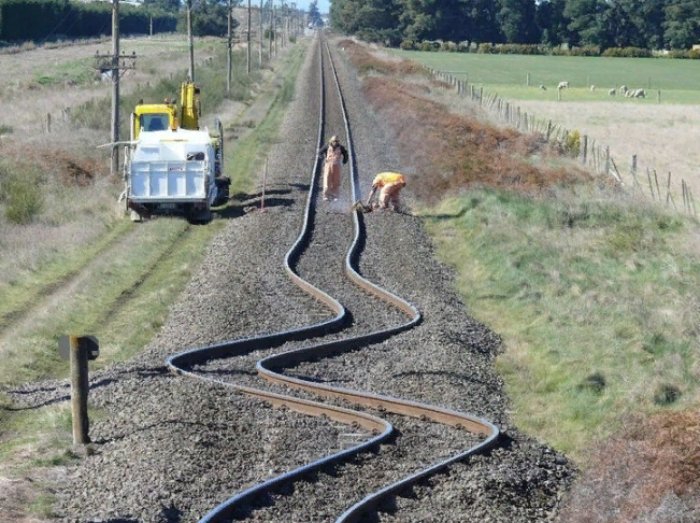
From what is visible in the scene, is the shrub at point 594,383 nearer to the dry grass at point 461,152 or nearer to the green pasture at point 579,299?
the green pasture at point 579,299

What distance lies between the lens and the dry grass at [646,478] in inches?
380

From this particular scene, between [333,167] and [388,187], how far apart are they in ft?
5.76

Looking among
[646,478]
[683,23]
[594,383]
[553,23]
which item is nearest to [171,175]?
[594,383]

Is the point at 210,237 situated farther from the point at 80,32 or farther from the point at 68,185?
the point at 80,32

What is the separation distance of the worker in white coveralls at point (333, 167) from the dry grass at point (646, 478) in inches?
667

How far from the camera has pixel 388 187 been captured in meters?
26.8

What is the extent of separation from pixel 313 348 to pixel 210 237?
31.7 ft

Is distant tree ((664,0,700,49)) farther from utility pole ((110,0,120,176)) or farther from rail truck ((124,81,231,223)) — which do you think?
rail truck ((124,81,231,223))

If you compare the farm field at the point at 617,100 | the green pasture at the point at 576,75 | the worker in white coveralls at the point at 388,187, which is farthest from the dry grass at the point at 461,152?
the green pasture at the point at 576,75

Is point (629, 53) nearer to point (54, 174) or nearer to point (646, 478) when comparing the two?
point (54, 174)

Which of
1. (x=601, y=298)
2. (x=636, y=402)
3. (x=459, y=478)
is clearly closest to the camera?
(x=459, y=478)

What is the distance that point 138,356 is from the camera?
15.6 m

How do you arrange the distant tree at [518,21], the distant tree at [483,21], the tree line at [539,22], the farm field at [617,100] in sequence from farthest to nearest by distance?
the distant tree at [483,21] → the distant tree at [518,21] → the tree line at [539,22] → the farm field at [617,100]

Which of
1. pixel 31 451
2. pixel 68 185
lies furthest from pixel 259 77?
pixel 31 451
